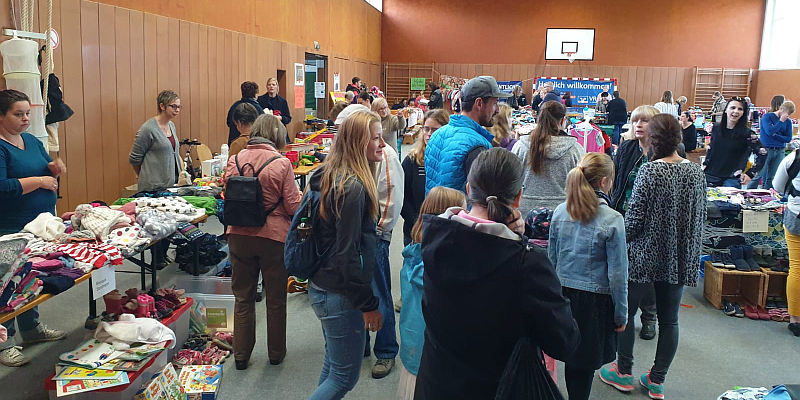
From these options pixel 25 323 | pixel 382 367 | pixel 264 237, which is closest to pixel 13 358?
pixel 25 323

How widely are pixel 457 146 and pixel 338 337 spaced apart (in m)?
1.18

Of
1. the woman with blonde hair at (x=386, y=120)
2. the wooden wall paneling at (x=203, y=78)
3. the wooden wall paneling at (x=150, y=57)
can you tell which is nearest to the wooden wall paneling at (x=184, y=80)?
the wooden wall paneling at (x=203, y=78)

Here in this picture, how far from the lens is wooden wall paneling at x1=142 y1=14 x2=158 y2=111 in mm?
7074

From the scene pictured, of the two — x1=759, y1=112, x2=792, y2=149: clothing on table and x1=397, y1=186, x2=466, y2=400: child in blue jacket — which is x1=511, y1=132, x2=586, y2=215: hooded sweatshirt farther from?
x1=759, y1=112, x2=792, y2=149: clothing on table

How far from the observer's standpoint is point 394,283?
17.7ft

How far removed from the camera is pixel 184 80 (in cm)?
800

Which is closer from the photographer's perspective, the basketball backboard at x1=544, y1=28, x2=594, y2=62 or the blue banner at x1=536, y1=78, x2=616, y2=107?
the blue banner at x1=536, y1=78, x2=616, y2=107

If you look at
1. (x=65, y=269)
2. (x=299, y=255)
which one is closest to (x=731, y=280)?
(x=299, y=255)

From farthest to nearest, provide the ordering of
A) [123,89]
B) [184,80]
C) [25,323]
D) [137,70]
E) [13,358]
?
[184,80], [137,70], [123,89], [25,323], [13,358]

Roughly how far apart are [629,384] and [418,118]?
1176cm

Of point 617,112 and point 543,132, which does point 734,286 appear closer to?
point 543,132

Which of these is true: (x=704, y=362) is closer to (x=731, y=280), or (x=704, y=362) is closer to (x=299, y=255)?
(x=731, y=280)

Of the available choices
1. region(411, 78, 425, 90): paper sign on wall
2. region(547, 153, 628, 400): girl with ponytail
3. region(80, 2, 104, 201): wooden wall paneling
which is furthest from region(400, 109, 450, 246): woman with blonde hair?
region(411, 78, 425, 90): paper sign on wall

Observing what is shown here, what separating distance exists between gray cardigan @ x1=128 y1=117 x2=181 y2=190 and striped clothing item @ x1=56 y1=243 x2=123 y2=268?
6.27 ft
